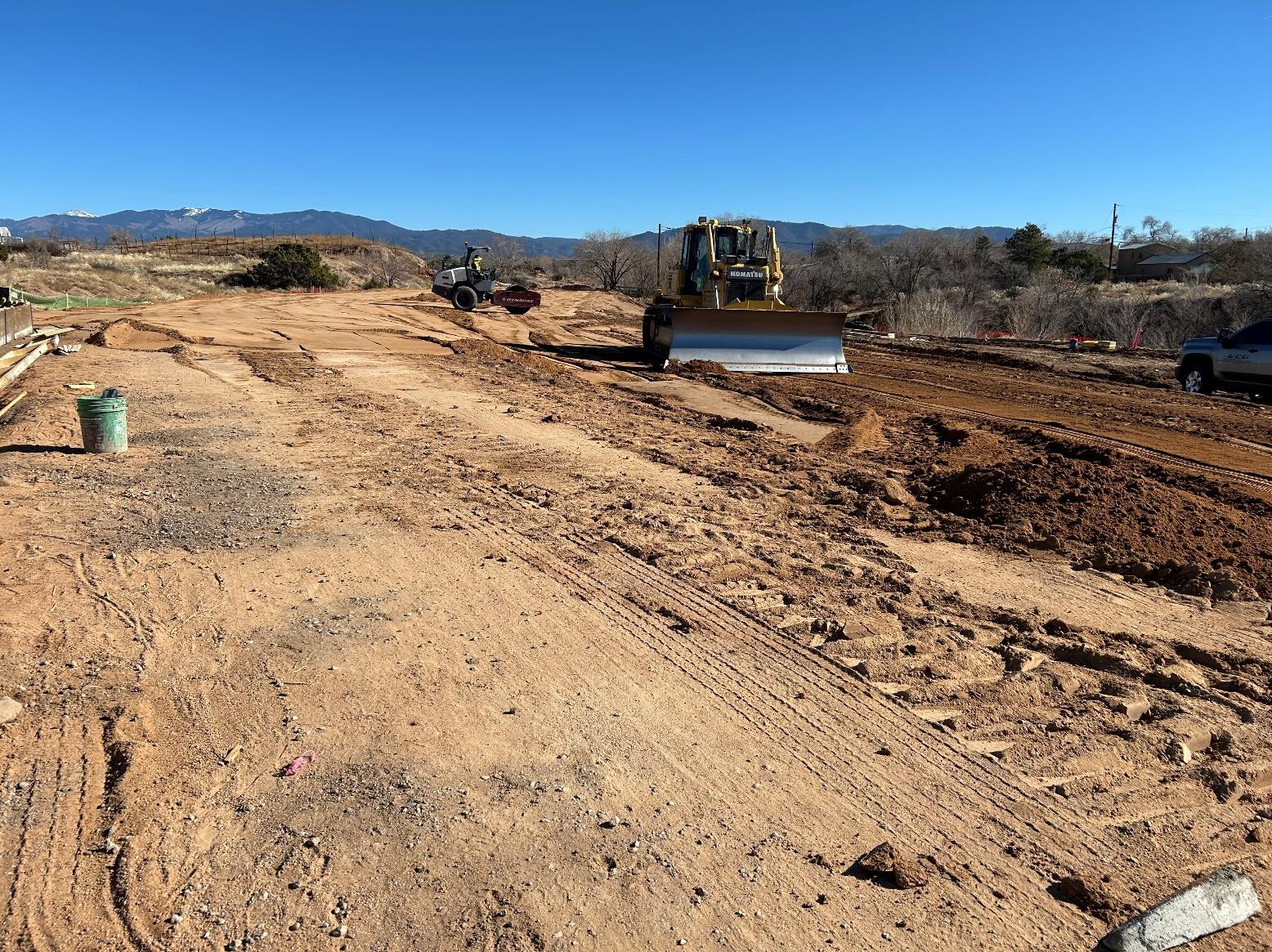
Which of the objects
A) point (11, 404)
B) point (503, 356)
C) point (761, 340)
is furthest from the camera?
point (503, 356)

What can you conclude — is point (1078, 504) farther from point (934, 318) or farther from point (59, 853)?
point (934, 318)

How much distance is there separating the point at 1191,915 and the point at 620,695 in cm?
270

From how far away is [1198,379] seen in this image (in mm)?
17297

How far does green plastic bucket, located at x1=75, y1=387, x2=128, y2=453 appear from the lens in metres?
9.62

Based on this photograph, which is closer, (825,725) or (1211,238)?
(825,725)

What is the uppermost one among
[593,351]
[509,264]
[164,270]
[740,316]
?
[509,264]

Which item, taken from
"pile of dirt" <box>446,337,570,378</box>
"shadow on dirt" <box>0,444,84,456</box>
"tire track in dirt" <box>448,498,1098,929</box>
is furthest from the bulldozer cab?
"tire track in dirt" <box>448,498,1098,929</box>

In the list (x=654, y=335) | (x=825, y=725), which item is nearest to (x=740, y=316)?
(x=654, y=335)

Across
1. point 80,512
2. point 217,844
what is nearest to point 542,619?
point 217,844

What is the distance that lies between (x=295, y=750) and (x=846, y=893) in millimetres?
2541

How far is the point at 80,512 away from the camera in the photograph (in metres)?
7.75

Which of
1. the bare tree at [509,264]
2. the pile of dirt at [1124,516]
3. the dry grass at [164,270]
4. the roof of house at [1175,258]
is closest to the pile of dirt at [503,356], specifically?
the pile of dirt at [1124,516]

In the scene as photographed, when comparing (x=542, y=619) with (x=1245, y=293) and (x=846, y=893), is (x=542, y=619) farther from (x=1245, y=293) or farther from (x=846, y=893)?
(x=1245, y=293)

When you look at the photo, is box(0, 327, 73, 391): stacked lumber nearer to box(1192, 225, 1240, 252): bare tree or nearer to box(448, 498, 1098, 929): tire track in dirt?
box(448, 498, 1098, 929): tire track in dirt
